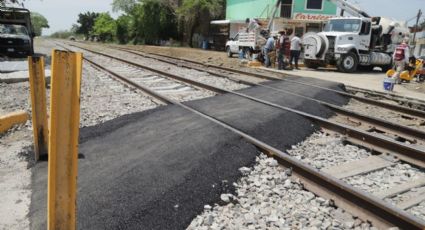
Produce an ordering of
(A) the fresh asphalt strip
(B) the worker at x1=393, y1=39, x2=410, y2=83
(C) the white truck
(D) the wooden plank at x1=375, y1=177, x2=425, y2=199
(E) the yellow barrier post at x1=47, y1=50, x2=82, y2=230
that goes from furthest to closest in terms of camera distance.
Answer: (C) the white truck, (B) the worker at x1=393, y1=39, x2=410, y2=83, (D) the wooden plank at x1=375, y1=177, x2=425, y2=199, (A) the fresh asphalt strip, (E) the yellow barrier post at x1=47, y1=50, x2=82, y2=230

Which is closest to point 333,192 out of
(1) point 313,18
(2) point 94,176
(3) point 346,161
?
(3) point 346,161

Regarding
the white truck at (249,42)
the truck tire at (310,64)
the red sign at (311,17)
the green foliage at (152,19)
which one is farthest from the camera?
the green foliage at (152,19)

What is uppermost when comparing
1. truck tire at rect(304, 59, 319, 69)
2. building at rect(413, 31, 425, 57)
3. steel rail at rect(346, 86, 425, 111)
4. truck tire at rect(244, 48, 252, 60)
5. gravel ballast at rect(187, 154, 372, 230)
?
building at rect(413, 31, 425, 57)

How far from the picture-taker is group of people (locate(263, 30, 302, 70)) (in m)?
19.8

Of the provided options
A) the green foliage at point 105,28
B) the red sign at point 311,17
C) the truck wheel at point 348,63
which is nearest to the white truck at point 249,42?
the truck wheel at point 348,63

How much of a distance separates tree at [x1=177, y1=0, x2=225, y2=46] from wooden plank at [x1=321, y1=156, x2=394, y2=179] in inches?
1622

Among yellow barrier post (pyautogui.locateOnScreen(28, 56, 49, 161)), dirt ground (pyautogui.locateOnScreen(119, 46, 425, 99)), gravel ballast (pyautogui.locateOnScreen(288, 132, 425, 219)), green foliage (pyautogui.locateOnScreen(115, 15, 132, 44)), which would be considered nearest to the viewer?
gravel ballast (pyautogui.locateOnScreen(288, 132, 425, 219))

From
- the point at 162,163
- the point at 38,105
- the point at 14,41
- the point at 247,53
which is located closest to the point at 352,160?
the point at 162,163

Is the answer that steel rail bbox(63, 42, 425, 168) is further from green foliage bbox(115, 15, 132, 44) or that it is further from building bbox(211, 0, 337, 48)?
green foliage bbox(115, 15, 132, 44)

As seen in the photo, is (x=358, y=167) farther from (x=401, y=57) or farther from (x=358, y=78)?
(x=358, y=78)

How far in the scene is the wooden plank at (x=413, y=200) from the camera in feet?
12.6

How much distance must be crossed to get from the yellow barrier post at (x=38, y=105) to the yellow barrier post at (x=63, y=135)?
2243 mm

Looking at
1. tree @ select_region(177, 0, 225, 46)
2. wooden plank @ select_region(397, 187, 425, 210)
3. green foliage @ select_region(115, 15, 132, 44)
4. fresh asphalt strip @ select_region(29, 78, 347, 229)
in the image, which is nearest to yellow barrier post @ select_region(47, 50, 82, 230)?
fresh asphalt strip @ select_region(29, 78, 347, 229)

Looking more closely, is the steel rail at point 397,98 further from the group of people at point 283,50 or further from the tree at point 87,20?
the tree at point 87,20
